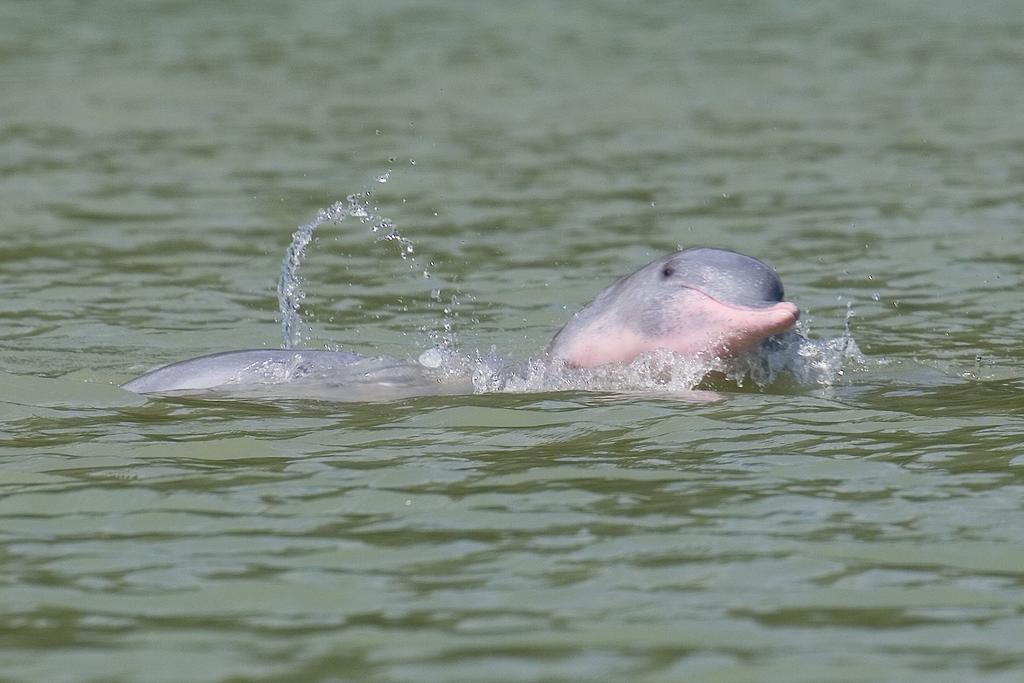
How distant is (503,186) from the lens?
16438 millimetres

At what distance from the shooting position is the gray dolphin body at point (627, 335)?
877 centimetres

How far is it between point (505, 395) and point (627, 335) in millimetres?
649

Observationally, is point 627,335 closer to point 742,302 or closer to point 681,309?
point 681,309

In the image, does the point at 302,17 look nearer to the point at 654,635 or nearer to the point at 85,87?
the point at 85,87

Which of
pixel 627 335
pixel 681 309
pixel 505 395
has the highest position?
pixel 681 309

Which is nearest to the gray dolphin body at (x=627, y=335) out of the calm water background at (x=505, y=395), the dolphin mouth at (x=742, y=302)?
the dolphin mouth at (x=742, y=302)

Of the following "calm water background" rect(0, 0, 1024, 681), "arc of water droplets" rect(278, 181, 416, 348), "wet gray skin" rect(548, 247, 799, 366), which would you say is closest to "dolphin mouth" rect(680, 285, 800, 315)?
"wet gray skin" rect(548, 247, 799, 366)

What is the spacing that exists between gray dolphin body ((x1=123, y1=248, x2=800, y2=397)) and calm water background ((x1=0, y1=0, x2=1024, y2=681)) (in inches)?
12.9

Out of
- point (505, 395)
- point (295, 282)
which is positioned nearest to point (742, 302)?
point (505, 395)

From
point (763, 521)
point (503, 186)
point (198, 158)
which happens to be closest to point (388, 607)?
point (763, 521)

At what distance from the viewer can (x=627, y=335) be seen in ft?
29.7

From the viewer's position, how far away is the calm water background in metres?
5.38

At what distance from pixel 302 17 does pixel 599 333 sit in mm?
21276

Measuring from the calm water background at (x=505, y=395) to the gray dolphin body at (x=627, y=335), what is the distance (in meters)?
0.33
